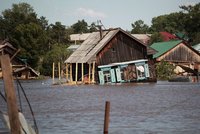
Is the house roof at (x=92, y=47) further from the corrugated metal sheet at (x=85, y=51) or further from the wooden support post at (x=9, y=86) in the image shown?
the wooden support post at (x=9, y=86)

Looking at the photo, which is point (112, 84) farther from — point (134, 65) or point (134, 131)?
point (134, 131)

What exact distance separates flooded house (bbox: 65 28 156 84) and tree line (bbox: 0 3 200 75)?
19303 mm

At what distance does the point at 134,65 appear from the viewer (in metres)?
51.8

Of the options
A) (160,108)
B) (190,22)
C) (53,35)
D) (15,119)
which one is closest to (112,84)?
(160,108)

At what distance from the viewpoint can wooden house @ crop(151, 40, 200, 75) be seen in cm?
6384

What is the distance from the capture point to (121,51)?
52562 millimetres

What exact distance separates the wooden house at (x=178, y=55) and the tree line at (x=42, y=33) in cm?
1810

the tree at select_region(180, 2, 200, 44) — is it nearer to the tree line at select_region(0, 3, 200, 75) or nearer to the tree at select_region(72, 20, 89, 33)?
the tree line at select_region(0, 3, 200, 75)

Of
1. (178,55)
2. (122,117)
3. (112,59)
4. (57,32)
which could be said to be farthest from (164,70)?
(57,32)

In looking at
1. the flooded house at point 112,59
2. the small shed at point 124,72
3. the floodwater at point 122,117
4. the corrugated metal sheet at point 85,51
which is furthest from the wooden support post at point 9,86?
the small shed at point 124,72

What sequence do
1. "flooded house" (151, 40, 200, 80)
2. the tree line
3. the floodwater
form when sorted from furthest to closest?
the tree line → "flooded house" (151, 40, 200, 80) → the floodwater

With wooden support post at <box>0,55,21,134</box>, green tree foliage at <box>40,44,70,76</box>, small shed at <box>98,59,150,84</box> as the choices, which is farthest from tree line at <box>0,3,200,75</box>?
wooden support post at <box>0,55,21,134</box>

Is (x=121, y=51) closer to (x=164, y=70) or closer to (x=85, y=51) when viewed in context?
(x=85, y=51)

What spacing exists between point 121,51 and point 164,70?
26.9 ft
